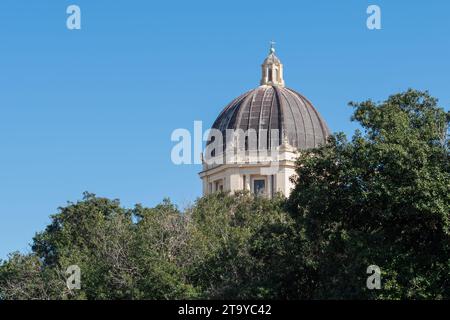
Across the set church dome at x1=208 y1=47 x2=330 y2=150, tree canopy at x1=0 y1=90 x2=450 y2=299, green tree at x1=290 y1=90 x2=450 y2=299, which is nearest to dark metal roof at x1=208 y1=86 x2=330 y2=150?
church dome at x1=208 y1=47 x2=330 y2=150

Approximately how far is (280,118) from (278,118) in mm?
289

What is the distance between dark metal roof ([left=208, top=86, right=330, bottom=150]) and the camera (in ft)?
282

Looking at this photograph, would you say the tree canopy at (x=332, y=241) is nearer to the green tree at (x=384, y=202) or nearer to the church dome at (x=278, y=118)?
the green tree at (x=384, y=202)

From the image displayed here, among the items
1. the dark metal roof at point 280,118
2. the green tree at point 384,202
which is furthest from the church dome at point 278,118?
the green tree at point 384,202

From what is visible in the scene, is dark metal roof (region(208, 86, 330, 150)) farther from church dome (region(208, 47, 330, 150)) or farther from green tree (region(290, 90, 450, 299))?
green tree (region(290, 90, 450, 299))

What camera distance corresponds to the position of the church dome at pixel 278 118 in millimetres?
86062

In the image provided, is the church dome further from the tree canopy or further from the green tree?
the green tree

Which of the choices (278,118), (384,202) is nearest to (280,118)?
(278,118)

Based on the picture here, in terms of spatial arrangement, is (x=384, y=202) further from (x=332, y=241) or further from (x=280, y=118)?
(x=280, y=118)

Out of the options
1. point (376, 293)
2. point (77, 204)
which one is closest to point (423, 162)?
point (376, 293)

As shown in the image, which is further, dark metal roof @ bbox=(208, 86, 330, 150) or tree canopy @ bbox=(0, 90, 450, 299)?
dark metal roof @ bbox=(208, 86, 330, 150)

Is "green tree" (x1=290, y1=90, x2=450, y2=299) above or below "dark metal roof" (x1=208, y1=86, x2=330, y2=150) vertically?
below
